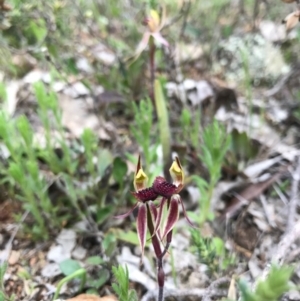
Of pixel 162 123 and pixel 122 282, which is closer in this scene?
pixel 122 282

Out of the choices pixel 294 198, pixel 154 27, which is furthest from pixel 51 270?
pixel 154 27

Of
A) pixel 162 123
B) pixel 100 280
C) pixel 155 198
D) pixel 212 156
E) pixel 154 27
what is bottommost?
pixel 100 280

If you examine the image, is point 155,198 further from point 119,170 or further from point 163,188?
point 119,170

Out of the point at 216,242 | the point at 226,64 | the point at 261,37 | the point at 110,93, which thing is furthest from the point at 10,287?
the point at 261,37

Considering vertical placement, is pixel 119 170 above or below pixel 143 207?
above

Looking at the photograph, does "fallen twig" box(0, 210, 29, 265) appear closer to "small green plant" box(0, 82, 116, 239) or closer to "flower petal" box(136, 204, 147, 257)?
"small green plant" box(0, 82, 116, 239)

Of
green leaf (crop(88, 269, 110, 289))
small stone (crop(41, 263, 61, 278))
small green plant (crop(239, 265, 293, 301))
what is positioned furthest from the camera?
small stone (crop(41, 263, 61, 278))

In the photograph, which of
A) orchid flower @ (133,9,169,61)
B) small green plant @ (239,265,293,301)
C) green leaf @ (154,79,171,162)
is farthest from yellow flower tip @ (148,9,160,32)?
small green plant @ (239,265,293,301)
